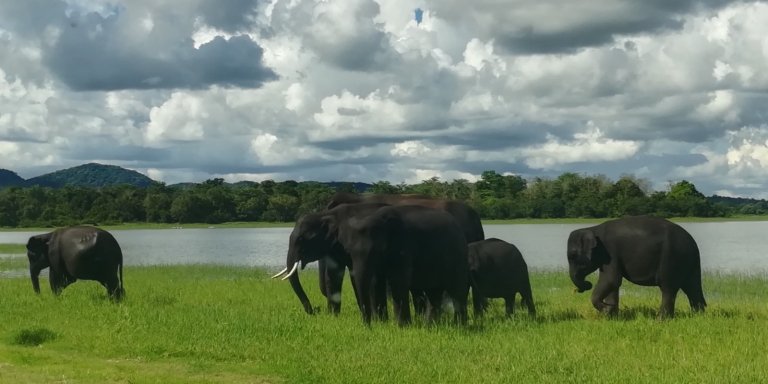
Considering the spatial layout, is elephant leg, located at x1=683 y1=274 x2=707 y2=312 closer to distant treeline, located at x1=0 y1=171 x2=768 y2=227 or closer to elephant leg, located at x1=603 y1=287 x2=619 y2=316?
elephant leg, located at x1=603 y1=287 x2=619 y2=316

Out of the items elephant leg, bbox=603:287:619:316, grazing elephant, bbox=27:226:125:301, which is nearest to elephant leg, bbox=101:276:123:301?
grazing elephant, bbox=27:226:125:301

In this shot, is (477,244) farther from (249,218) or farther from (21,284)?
(249,218)

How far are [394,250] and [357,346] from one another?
1996mm

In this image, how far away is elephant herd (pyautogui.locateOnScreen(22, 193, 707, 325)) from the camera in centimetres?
1299

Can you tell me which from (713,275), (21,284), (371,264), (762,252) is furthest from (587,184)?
(371,264)

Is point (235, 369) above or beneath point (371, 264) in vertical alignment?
beneath

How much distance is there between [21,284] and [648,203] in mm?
84545

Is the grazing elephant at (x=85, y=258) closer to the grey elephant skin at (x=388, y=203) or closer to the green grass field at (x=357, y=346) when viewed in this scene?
the green grass field at (x=357, y=346)

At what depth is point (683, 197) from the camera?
109m

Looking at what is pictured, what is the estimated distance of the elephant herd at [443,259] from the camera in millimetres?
12984

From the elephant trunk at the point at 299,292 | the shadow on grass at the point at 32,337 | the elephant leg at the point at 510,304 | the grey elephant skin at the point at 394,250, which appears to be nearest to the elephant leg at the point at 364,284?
the grey elephant skin at the point at 394,250

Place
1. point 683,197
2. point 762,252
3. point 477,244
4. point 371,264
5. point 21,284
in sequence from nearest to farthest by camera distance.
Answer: point 371,264 < point 477,244 < point 21,284 < point 762,252 < point 683,197

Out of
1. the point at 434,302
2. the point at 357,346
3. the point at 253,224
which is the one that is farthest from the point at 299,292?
the point at 253,224

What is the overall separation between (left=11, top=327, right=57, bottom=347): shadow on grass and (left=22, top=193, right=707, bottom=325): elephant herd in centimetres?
361
